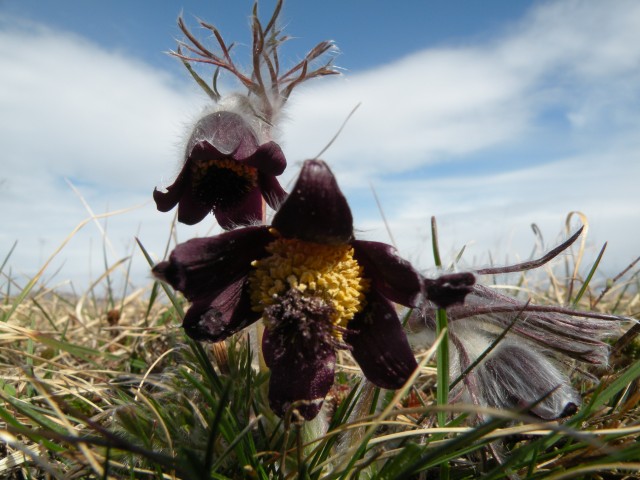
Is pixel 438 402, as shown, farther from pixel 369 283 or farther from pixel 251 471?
pixel 251 471

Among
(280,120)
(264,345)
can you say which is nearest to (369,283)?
(264,345)

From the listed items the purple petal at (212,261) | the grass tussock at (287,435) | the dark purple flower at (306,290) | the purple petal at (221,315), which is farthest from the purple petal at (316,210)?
the grass tussock at (287,435)

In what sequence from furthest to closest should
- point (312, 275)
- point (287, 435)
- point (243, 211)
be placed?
point (243, 211) → point (312, 275) → point (287, 435)

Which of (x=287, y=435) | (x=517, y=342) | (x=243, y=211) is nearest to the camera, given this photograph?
(x=287, y=435)

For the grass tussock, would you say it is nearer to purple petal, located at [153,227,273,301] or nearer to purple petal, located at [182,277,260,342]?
purple petal, located at [182,277,260,342]

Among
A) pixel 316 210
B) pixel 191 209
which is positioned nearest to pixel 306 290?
pixel 316 210

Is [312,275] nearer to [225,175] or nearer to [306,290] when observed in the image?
[306,290]
